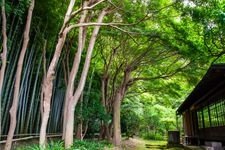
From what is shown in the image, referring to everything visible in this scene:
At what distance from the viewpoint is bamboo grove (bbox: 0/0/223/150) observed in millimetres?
6691

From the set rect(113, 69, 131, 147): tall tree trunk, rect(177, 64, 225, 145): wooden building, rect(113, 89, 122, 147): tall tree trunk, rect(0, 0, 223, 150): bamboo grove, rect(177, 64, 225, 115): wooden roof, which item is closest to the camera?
rect(177, 64, 225, 115): wooden roof

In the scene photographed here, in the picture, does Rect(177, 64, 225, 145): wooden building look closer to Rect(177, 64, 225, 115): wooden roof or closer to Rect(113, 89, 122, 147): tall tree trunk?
Rect(177, 64, 225, 115): wooden roof

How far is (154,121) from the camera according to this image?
27312 mm

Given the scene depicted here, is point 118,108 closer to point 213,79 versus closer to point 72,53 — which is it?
point 72,53

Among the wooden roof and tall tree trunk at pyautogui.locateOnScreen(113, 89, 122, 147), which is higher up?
the wooden roof

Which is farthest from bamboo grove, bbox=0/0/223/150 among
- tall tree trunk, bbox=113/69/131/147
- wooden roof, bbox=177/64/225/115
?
wooden roof, bbox=177/64/225/115

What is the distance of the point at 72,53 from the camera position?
1180 cm

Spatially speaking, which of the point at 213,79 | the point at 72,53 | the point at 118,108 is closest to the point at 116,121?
the point at 118,108

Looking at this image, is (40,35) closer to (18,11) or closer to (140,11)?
(18,11)

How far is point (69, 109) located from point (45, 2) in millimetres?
3198

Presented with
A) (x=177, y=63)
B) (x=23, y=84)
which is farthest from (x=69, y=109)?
(x=177, y=63)

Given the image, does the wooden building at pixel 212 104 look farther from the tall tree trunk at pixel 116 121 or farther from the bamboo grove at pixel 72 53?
the tall tree trunk at pixel 116 121

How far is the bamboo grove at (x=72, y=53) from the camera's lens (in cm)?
669

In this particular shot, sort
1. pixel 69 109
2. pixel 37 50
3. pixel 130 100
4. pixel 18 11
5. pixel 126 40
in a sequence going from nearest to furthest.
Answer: pixel 18 11, pixel 69 109, pixel 37 50, pixel 126 40, pixel 130 100
